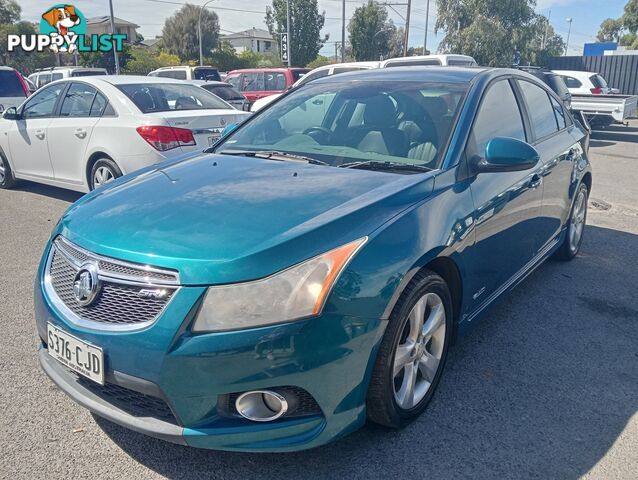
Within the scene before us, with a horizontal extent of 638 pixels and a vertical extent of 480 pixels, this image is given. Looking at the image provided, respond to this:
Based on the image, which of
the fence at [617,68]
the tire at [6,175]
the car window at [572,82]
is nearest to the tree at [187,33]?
the fence at [617,68]

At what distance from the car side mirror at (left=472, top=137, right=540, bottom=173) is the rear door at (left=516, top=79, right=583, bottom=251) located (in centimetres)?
92

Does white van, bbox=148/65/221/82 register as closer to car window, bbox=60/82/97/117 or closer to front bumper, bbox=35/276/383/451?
car window, bbox=60/82/97/117

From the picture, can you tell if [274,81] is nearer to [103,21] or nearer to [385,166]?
[385,166]

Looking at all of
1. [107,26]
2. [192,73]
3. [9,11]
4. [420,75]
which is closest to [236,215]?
[420,75]

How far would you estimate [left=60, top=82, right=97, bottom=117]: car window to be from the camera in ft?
21.7

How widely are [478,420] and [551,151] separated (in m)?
2.23

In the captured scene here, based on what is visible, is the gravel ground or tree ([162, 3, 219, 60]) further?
tree ([162, 3, 219, 60])

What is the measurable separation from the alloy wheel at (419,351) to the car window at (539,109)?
1.94m

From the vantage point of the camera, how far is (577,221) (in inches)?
202

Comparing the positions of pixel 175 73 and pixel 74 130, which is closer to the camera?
pixel 74 130

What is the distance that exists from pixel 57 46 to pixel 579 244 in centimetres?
3510

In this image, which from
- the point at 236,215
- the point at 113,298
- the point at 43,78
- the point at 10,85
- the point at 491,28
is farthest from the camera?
the point at 491,28

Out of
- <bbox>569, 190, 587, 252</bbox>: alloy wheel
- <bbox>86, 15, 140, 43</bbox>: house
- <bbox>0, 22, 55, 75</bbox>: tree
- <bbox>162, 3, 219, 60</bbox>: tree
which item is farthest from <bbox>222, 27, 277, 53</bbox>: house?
<bbox>569, 190, 587, 252</bbox>: alloy wheel

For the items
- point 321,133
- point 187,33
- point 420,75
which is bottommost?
point 321,133
